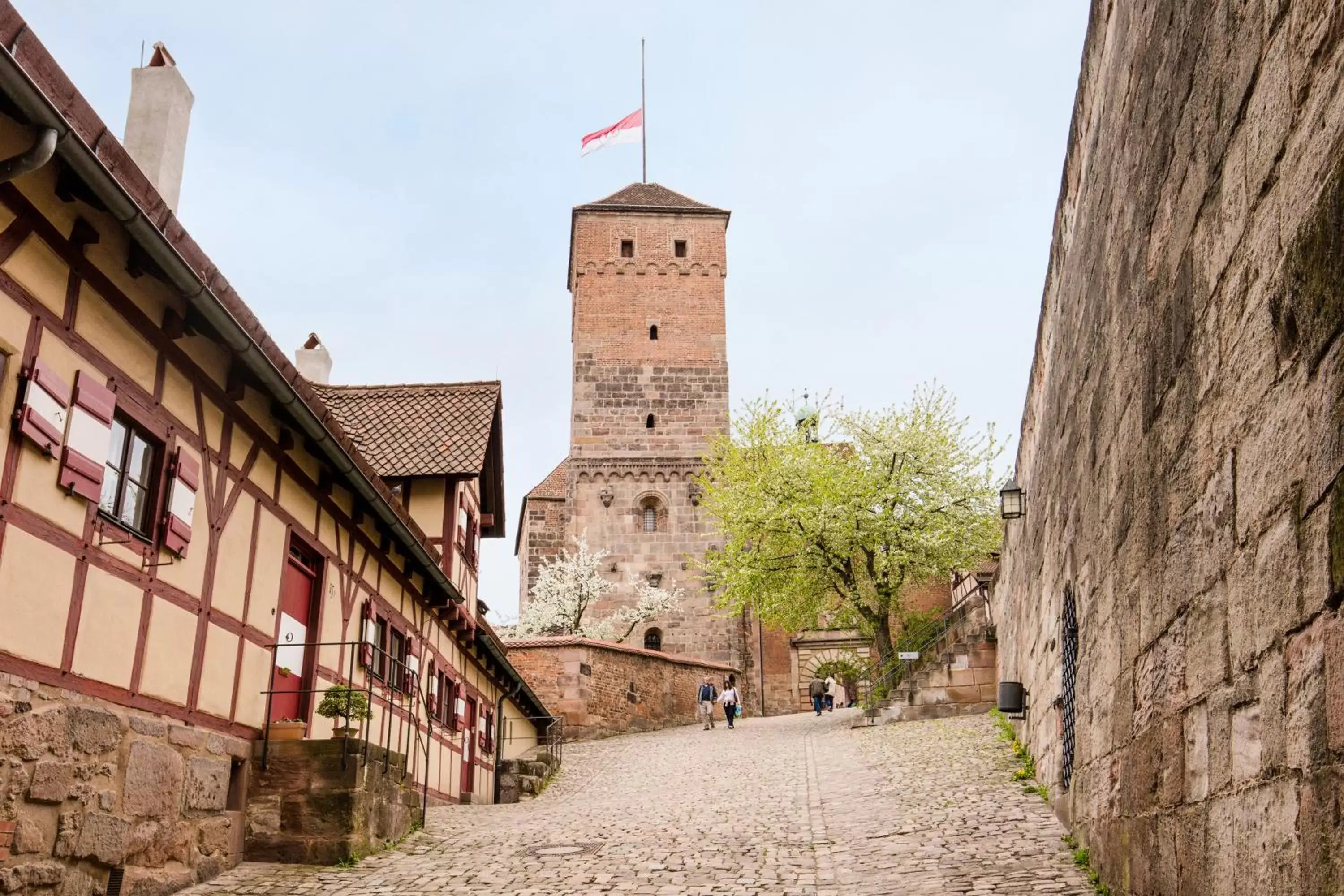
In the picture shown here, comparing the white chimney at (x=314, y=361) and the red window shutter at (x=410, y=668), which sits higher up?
the white chimney at (x=314, y=361)

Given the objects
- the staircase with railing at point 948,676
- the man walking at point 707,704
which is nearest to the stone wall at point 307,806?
the staircase with railing at point 948,676

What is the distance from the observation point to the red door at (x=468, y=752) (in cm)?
1812

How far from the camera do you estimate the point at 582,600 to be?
38188 millimetres

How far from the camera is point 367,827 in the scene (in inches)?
428

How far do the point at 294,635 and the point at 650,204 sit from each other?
120 feet

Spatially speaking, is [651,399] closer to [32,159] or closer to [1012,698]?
[1012,698]

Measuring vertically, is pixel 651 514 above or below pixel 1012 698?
above

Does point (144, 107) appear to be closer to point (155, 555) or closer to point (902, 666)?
point (155, 555)

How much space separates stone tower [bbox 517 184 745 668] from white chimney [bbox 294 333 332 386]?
18.9 meters

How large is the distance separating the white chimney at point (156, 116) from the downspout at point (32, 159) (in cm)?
613

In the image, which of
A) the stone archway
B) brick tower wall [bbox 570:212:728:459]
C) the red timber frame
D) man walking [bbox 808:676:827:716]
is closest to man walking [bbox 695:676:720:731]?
man walking [bbox 808:676:827:716]

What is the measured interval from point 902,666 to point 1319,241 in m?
23.6

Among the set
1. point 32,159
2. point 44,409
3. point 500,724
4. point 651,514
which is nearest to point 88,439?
point 44,409

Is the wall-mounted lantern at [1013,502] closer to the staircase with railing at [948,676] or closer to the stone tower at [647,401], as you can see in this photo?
the staircase with railing at [948,676]
